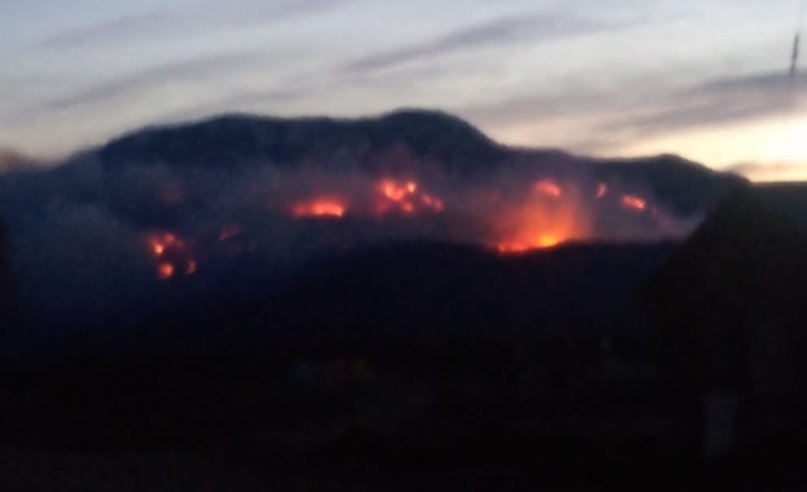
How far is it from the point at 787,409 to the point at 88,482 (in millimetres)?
12697

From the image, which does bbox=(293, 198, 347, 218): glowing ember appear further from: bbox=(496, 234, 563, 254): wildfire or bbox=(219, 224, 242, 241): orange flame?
bbox=(496, 234, 563, 254): wildfire

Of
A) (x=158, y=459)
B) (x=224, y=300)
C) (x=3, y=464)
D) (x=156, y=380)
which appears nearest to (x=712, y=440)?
(x=158, y=459)

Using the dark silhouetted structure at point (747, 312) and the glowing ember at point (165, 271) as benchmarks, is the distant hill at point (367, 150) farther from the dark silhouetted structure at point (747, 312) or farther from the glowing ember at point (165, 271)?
the dark silhouetted structure at point (747, 312)

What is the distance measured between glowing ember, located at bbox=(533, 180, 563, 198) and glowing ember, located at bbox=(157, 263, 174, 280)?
1083cm

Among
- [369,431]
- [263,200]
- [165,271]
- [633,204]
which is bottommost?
[369,431]

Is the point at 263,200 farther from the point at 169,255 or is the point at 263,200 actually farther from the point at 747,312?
the point at 747,312

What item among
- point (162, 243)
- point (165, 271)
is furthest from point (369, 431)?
point (162, 243)

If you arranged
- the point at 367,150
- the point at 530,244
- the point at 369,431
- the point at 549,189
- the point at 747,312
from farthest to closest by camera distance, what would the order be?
1. the point at 367,150
2. the point at 549,189
3. the point at 530,244
4. the point at 369,431
5. the point at 747,312

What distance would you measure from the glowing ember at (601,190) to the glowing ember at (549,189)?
112cm

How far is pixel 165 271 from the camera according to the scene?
42.2 metres

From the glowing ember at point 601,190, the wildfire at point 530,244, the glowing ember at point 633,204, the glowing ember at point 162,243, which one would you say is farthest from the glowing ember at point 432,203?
the glowing ember at point 162,243

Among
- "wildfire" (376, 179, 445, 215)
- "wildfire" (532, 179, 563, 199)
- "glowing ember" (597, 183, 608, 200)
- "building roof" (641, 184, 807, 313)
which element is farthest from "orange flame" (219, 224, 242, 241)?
"building roof" (641, 184, 807, 313)

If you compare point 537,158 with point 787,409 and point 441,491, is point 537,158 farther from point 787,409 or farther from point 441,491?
point 441,491

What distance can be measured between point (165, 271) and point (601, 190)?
13.0m
